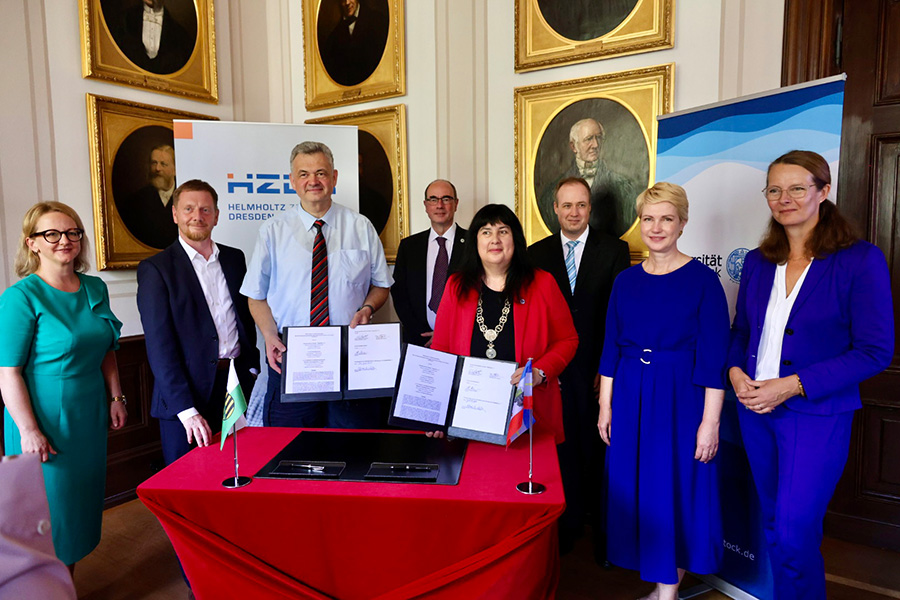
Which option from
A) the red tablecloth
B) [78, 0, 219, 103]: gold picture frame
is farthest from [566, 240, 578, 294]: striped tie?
[78, 0, 219, 103]: gold picture frame

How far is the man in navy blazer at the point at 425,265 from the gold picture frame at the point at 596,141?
0.64 m

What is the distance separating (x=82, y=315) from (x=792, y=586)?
313 centimetres

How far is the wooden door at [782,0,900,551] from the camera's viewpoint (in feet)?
10.2

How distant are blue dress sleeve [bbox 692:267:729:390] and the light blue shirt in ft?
5.55

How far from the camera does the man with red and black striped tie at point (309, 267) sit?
288cm

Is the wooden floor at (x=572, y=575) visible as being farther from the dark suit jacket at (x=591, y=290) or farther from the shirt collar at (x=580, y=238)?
the shirt collar at (x=580, y=238)

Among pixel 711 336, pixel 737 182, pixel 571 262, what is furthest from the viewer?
pixel 571 262

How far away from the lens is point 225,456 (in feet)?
6.74

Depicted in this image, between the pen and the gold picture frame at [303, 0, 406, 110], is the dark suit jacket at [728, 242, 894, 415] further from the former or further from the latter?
the gold picture frame at [303, 0, 406, 110]

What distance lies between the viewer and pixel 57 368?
7.93ft

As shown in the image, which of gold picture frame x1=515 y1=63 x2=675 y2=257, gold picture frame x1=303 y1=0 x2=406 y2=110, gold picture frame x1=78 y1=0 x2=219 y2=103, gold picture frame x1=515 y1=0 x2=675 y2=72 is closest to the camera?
gold picture frame x1=515 y1=0 x2=675 y2=72

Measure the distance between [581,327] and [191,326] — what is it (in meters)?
1.97

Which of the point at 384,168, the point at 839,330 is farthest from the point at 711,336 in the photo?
the point at 384,168

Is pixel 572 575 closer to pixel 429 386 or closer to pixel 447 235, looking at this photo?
pixel 429 386
